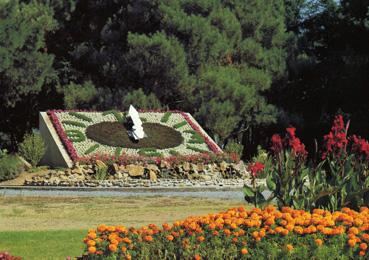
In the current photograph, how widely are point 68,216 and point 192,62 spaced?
23.0m

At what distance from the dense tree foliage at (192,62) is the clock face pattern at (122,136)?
220 inches

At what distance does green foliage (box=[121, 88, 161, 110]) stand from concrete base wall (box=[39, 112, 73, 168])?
6.96 metres

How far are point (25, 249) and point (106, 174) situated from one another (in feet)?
46.7

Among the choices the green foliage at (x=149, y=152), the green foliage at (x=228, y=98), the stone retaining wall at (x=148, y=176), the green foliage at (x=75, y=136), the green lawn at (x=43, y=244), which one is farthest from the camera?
the green foliage at (x=228, y=98)

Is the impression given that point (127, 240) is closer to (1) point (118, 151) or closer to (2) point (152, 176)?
(2) point (152, 176)

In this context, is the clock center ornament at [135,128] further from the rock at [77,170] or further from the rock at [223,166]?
the rock at [77,170]

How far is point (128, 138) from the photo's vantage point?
27.5 metres

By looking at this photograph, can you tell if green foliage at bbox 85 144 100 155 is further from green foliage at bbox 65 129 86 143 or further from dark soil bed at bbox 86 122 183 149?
green foliage at bbox 65 129 86 143

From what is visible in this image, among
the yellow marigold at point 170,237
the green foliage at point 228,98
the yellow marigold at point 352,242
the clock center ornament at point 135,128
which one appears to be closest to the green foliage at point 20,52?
the clock center ornament at point 135,128

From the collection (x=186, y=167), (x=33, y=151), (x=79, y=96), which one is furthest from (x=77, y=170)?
(x=79, y=96)

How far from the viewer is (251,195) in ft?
30.5

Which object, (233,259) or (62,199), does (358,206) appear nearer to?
(233,259)

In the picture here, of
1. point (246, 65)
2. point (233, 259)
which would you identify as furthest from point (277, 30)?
point (233, 259)

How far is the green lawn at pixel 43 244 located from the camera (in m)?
9.49
